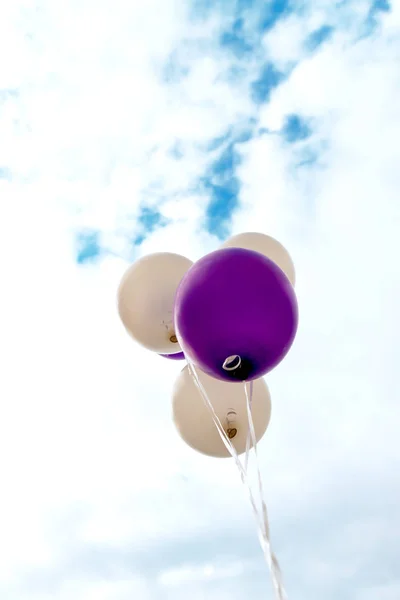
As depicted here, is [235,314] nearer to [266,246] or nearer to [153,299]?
[153,299]

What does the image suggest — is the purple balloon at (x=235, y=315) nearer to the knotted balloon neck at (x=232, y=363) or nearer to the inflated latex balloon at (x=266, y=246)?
the knotted balloon neck at (x=232, y=363)

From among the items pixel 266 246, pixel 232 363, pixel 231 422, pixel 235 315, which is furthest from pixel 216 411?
pixel 266 246

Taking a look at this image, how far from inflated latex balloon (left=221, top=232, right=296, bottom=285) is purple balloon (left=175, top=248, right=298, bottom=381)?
1303 millimetres

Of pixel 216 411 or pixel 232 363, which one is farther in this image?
pixel 216 411

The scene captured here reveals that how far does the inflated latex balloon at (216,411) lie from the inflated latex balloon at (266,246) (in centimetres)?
137

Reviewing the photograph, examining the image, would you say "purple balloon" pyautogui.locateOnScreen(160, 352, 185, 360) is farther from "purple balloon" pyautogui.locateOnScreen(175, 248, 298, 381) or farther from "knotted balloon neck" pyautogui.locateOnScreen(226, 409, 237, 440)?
"purple balloon" pyautogui.locateOnScreen(175, 248, 298, 381)

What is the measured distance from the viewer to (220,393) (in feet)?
20.1

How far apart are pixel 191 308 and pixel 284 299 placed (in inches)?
31.9

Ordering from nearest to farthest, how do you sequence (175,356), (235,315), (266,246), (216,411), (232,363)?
(235,315), (232,363), (216,411), (266,246), (175,356)

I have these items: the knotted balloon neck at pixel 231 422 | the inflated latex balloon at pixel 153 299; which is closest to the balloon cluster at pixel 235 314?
the knotted balloon neck at pixel 231 422

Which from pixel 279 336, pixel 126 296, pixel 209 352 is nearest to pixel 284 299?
pixel 279 336

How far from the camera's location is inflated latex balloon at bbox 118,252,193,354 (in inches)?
242

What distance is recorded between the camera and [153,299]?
6.14m

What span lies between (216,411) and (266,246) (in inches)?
75.3
